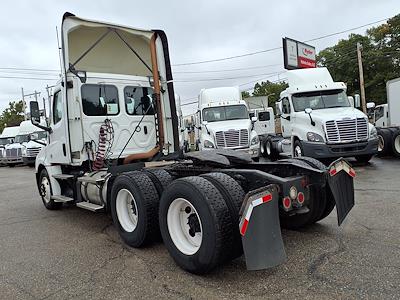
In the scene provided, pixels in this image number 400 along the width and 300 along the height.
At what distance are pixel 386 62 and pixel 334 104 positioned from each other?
107ft

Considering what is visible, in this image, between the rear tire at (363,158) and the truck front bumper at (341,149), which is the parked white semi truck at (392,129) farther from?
the truck front bumper at (341,149)

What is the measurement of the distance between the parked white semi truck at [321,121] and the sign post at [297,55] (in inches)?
441

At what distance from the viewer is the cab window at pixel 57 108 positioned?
6.74 metres

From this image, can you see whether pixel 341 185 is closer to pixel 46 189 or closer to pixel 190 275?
pixel 190 275

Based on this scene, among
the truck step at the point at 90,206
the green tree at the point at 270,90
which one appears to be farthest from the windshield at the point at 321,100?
the green tree at the point at 270,90

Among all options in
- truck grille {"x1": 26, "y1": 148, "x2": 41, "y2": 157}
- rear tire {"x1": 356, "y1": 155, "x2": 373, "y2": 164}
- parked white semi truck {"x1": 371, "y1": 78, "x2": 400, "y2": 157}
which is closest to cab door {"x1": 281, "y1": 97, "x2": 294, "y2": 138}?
rear tire {"x1": 356, "y1": 155, "x2": 373, "y2": 164}

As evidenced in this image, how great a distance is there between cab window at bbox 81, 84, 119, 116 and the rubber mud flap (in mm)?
4166

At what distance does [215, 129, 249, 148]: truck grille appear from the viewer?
13.5m

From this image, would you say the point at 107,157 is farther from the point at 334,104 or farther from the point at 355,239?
the point at 334,104

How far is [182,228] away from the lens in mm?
4137

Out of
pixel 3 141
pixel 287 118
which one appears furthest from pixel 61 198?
pixel 3 141

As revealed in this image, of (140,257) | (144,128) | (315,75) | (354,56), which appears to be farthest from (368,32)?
(140,257)

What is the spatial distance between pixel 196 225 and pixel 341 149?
8280 millimetres

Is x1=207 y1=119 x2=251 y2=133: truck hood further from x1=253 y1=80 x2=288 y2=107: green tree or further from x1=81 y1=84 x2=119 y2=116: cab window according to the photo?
x1=253 y1=80 x2=288 y2=107: green tree
